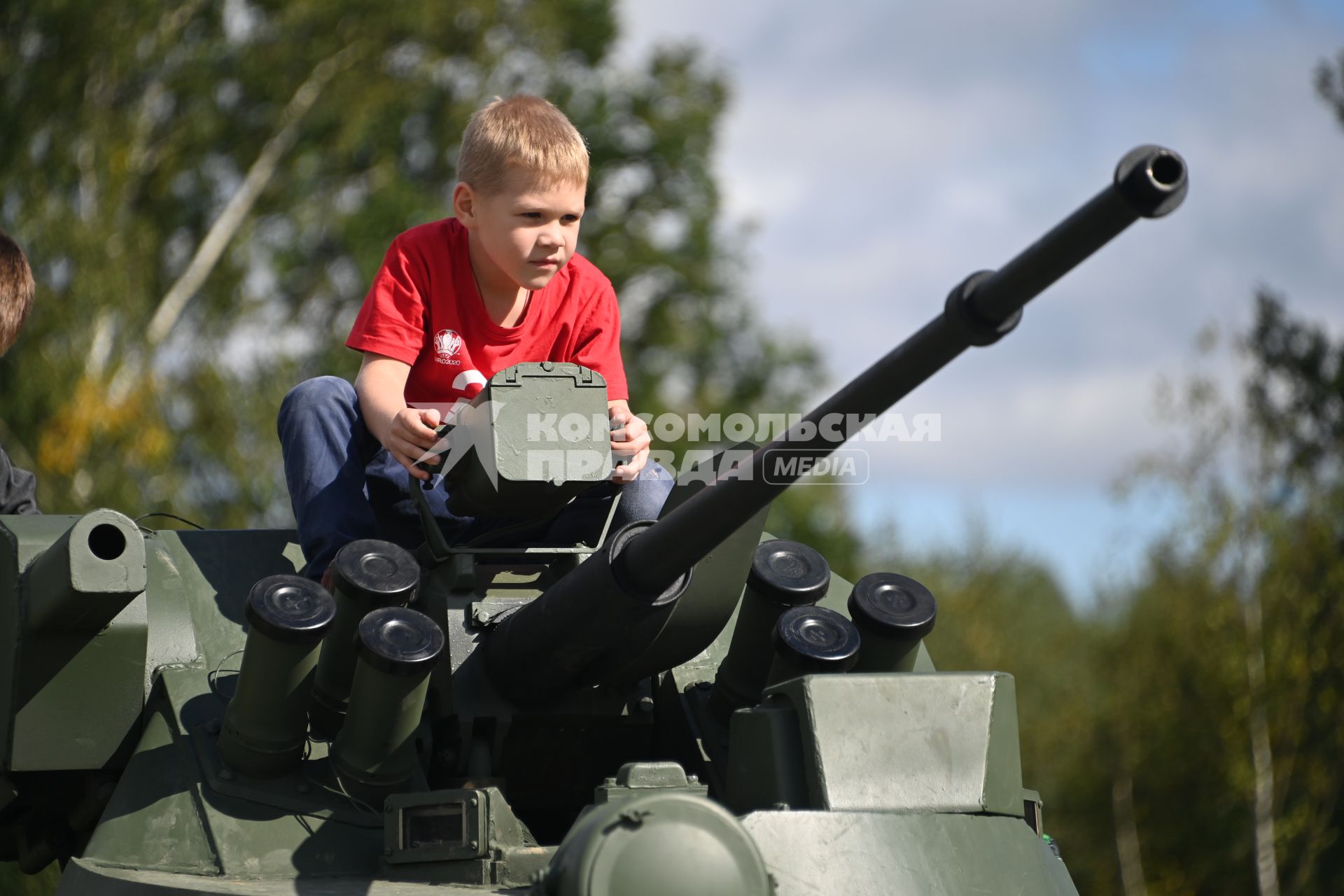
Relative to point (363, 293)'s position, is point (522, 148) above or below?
below

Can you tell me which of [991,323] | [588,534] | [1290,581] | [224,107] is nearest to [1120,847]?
[1290,581]

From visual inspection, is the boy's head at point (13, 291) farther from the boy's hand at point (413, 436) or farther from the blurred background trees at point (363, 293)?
the blurred background trees at point (363, 293)

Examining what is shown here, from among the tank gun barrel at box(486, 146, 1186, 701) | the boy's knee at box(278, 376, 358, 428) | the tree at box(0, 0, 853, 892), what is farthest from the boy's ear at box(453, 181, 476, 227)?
Result: the tree at box(0, 0, 853, 892)

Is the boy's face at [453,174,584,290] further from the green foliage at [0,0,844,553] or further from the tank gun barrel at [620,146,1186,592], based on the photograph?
the green foliage at [0,0,844,553]

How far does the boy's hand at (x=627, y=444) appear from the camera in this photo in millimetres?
5023

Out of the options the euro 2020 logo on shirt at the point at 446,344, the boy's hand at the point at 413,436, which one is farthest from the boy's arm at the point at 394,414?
the euro 2020 logo on shirt at the point at 446,344

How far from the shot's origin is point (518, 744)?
4.80 meters

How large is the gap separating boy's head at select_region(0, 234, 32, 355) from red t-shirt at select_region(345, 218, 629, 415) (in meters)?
1.18

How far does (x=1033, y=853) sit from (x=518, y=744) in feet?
4.88

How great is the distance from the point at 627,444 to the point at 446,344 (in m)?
0.78

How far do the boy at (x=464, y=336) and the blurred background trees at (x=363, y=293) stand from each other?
15299 mm

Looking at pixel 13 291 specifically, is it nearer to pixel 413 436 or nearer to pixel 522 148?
pixel 413 436

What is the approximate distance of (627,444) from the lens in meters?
5.02

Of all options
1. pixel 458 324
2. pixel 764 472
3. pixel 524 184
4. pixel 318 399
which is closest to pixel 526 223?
pixel 524 184
